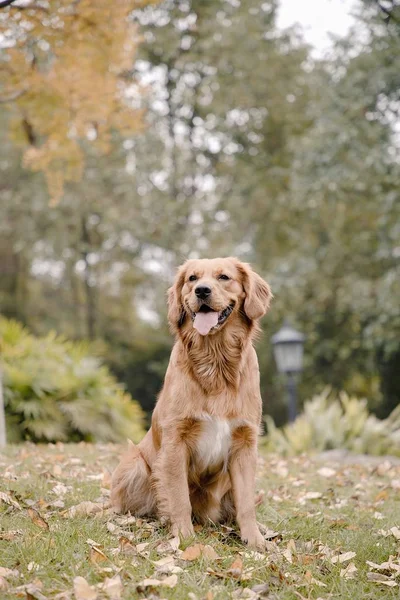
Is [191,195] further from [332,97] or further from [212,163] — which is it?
[332,97]

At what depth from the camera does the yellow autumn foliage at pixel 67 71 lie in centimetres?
696

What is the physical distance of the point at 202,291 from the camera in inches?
150

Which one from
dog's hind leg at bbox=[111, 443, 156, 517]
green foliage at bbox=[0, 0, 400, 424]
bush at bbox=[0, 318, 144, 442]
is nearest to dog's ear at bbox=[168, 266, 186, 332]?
dog's hind leg at bbox=[111, 443, 156, 517]

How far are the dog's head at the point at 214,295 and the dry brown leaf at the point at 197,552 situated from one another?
1.15m

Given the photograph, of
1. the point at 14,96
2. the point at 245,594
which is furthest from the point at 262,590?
the point at 14,96

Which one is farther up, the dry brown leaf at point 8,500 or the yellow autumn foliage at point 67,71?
the yellow autumn foliage at point 67,71

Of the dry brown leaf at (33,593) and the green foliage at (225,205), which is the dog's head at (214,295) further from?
the green foliage at (225,205)

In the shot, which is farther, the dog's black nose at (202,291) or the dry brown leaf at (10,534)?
the dog's black nose at (202,291)

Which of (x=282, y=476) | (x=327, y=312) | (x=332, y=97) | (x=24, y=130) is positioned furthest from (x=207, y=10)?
(x=282, y=476)

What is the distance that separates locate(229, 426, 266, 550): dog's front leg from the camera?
3645 millimetres

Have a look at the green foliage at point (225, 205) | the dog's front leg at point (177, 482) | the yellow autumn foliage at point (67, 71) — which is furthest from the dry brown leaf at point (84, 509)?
the green foliage at point (225, 205)

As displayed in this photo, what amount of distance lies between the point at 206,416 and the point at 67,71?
5905 mm

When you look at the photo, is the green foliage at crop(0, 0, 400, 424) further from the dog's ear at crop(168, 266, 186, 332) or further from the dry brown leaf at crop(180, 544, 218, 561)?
the dry brown leaf at crop(180, 544, 218, 561)

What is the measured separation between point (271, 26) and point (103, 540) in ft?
56.7
